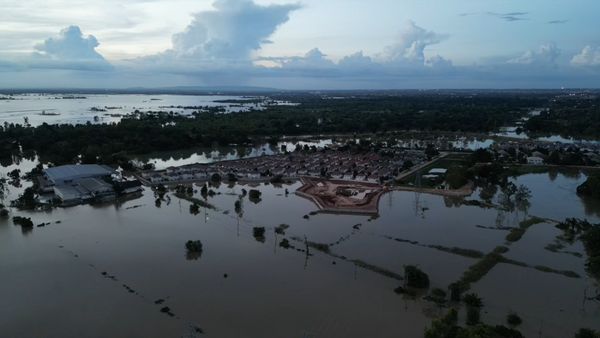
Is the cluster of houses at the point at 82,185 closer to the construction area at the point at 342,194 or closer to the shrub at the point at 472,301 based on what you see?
the construction area at the point at 342,194

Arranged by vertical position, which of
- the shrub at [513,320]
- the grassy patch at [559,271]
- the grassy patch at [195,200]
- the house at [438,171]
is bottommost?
the shrub at [513,320]

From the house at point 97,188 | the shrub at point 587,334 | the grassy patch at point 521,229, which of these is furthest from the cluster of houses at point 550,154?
the house at point 97,188

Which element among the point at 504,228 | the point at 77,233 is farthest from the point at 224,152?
the point at 504,228

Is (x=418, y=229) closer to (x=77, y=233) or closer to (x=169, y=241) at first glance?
Answer: (x=169, y=241)

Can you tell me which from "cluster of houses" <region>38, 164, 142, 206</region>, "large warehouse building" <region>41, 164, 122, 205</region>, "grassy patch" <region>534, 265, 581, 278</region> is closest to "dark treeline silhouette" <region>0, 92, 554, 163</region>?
"large warehouse building" <region>41, 164, 122, 205</region>

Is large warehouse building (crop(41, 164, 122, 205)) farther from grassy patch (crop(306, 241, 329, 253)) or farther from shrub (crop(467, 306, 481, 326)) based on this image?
shrub (crop(467, 306, 481, 326))

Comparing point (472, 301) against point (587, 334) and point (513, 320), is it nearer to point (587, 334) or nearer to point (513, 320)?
point (513, 320)
